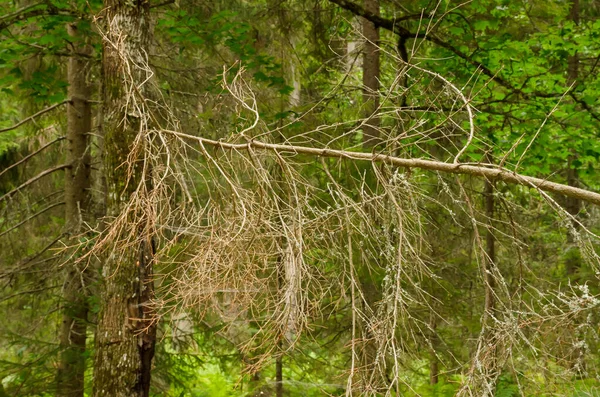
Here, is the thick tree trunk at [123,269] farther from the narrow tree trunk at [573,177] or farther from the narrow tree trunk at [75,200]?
the narrow tree trunk at [573,177]

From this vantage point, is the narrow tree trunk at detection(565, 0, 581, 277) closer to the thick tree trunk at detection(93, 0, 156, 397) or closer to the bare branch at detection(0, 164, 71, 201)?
the thick tree trunk at detection(93, 0, 156, 397)

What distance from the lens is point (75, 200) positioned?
887 centimetres

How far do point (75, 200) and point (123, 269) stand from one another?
12.6 ft

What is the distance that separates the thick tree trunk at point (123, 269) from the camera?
530 cm

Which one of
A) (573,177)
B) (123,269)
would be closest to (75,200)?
(123,269)

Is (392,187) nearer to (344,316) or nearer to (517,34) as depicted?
(344,316)

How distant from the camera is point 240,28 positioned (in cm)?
738

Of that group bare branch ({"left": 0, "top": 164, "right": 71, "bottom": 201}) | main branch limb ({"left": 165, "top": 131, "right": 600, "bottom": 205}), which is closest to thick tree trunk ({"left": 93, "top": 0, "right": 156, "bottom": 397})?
main branch limb ({"left": 165, "top": 131, "right": 600, "bottom": 205})

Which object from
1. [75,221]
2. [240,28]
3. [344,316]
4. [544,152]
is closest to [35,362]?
[75,221]

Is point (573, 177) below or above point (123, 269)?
below

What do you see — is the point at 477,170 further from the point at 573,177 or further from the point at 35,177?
the point at 573,177

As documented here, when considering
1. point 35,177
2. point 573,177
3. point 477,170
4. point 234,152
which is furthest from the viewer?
point 573,177

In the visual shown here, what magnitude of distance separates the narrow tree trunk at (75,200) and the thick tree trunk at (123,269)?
9.07 feet

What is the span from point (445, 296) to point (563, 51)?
3.82 metres
